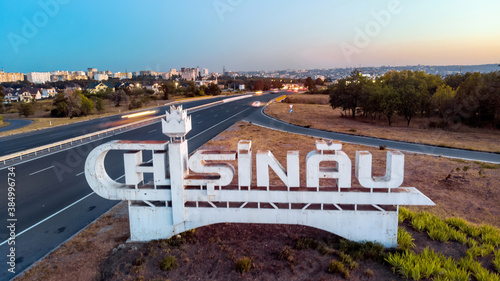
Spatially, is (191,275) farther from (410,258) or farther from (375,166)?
(375,166)

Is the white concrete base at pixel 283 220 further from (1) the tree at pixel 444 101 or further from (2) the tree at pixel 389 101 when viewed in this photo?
(1) the tree at pixel 444 101

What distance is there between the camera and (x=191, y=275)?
799 cm

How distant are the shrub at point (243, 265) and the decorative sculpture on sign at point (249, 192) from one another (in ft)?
5.12

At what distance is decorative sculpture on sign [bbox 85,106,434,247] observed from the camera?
925cm

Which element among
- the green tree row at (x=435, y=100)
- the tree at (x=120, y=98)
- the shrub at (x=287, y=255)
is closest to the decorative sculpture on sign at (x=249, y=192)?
the shrub at (x=287, y=255)

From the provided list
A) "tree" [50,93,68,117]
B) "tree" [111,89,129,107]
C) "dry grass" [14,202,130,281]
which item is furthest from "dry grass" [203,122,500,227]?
"tree" [111,89,129,107]

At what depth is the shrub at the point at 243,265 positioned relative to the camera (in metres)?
8.03

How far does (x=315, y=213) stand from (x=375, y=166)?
11943 mm

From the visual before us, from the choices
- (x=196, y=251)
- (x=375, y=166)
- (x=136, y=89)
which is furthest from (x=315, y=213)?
(x=136, y=89)

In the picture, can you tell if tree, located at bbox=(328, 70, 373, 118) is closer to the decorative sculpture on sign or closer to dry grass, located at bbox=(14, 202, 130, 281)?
the decorative sculpture on sign

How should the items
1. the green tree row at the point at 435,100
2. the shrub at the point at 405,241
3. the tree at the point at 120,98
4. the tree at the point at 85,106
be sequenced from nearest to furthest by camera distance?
the shrub at the point at 405,241, the green tree row at the point at 435,100, the tree at the point at 85,106, the tree at the point at 120,98

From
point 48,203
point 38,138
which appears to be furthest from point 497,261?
point 38,138

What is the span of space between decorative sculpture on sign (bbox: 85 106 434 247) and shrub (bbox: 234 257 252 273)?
1.56 metres

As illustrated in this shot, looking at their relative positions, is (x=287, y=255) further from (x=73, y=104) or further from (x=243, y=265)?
(x=73, y=104)
